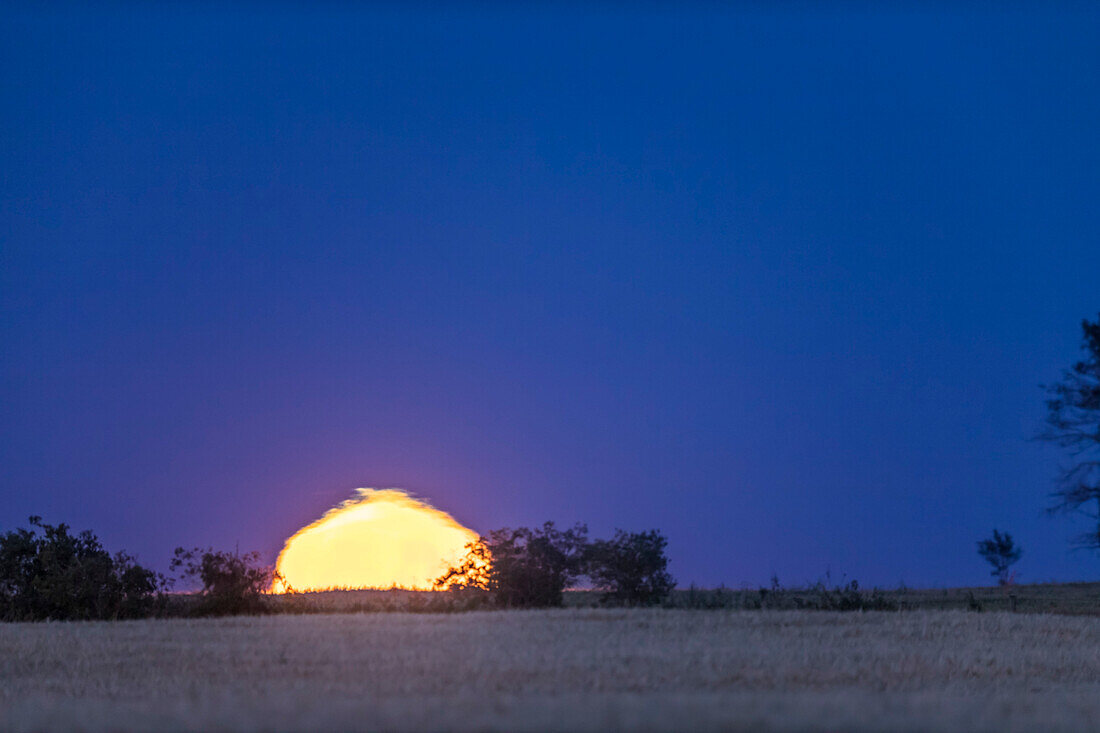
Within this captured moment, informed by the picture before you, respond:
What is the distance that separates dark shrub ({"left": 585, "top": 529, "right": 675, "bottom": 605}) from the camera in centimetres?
3148

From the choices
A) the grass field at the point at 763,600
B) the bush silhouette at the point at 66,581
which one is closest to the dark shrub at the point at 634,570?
the grass field at the point at 763,600

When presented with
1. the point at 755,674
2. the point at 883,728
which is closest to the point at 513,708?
the point at 883,728

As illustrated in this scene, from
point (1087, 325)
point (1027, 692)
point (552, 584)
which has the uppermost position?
point (1087, 325)

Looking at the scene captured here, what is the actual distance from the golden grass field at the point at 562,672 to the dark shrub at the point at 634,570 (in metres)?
6.28

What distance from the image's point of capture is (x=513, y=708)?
9633mm

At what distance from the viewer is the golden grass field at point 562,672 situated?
361 inches

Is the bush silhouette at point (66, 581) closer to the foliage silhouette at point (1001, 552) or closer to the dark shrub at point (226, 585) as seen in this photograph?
the dark shrub at point (226, 585)

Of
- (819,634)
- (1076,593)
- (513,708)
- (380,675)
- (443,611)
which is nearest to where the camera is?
(513,708)

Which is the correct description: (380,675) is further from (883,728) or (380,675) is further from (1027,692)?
(1027,692)

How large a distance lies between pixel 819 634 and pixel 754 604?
833 centimetres

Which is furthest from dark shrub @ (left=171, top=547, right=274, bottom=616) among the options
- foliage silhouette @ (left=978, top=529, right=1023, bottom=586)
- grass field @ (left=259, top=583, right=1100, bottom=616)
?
foliage silhouette @ (left=978, top=529, right=1023, bottom=586)

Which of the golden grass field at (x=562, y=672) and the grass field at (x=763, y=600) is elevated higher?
the grass field at (x=763, y=600)

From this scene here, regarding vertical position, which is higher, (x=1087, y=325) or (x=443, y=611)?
(x=1087, y=325)

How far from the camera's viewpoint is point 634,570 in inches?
1248
